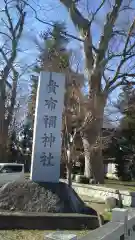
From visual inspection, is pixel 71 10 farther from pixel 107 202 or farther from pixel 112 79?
pixel 107 202

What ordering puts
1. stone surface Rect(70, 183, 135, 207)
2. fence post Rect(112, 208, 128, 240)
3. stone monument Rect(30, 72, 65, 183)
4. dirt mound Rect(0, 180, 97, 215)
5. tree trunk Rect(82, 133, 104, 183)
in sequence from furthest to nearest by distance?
1. tree trunk Rect(82, 133, 104, 183)
2. stone surface Rect(70, 183, 135, 207)
3. stone monument Rect(30, 72, 65, 183)
4. dirt mound Rect(0, 180, 97, 215)
5. fence post Rect(112, 208, 128, 240)

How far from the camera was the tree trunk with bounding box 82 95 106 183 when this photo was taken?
19.6 metres

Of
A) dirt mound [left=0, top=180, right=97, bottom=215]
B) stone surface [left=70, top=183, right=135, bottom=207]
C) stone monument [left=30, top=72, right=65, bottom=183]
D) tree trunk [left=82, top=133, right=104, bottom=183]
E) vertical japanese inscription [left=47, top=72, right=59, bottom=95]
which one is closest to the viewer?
dirt mound [left=0, top=180, right=97, bottom=215]

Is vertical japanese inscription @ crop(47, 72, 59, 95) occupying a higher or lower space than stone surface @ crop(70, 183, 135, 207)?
higher

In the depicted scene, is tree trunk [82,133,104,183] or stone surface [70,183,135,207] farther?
tree trunk [82,133,104,183]

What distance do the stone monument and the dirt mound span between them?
0.48 meters

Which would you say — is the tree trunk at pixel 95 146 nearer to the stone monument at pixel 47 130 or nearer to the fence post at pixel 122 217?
the stone monument at pixel 47 130

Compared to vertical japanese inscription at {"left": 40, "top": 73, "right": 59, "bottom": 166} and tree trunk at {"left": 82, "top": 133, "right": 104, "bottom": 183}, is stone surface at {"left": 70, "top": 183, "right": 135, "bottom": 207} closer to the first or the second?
tree trunk at {"left": 82, "top": 133, "right": 104, "bottom": 183}

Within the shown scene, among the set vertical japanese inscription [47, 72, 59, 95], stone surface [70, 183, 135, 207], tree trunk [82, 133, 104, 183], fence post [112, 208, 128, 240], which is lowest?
stone surface [70, 183, 135, 207]

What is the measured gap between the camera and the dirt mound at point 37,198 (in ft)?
29.6

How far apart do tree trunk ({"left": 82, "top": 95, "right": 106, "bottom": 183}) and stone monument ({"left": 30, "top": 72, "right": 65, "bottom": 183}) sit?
8.62m

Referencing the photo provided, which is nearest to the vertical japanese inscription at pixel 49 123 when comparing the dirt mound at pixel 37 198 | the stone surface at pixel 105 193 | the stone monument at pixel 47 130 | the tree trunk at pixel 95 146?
the stone monument at pixel 47 130

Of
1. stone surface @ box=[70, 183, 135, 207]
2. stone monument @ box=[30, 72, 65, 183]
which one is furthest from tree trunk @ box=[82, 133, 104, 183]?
stone monument @ box=[30, 72, 65, 183]

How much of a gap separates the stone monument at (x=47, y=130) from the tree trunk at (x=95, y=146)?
8.62m
